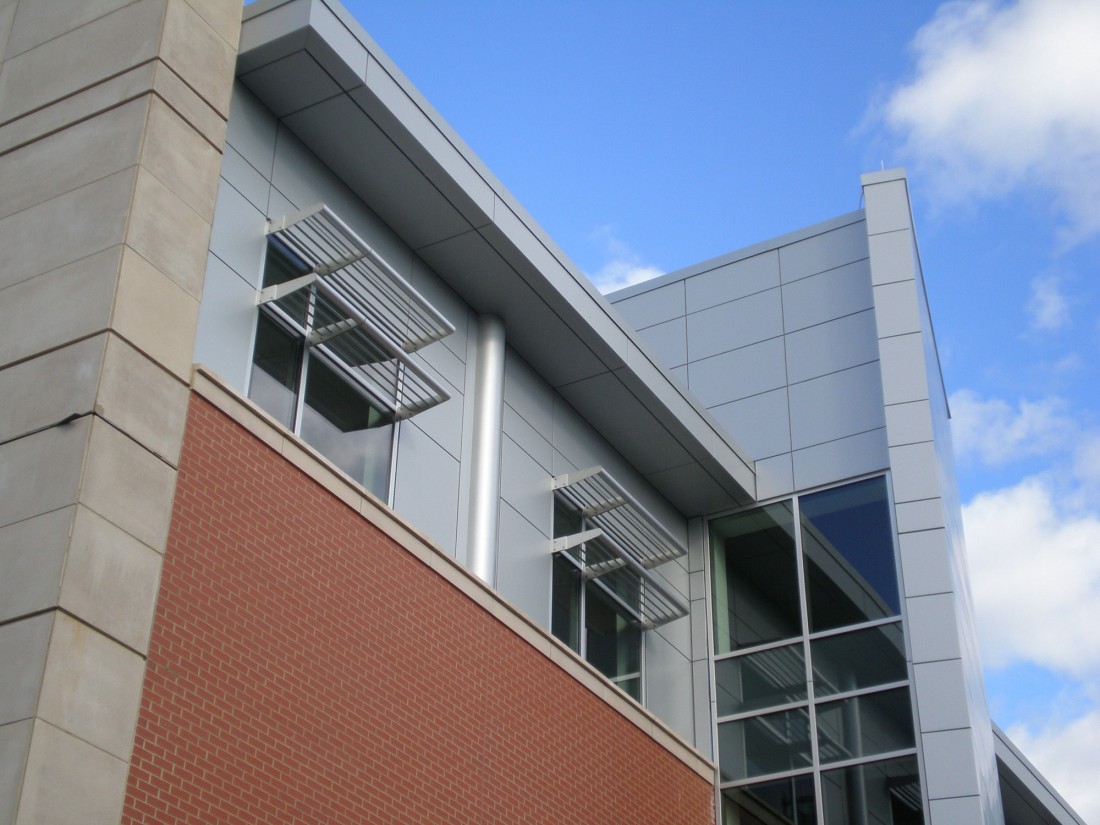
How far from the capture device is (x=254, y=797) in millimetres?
10812

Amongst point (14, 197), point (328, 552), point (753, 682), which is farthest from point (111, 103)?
point (753, 682)

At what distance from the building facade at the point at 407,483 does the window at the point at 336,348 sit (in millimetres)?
42

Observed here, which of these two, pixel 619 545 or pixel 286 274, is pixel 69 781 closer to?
pixel 286 274

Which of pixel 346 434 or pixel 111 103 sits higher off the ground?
pixel 111 103

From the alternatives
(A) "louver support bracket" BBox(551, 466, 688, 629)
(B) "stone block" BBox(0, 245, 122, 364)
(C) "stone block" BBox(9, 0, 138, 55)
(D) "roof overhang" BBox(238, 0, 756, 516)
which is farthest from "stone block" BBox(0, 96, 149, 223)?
(A) "louver support bracket" BBox(551, 466, 688, 629)

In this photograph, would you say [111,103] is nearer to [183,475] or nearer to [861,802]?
[183,475]

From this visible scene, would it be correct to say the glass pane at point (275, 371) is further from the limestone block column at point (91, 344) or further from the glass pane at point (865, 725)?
the glass pane at point (865, 725)

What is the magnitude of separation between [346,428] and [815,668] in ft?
24.8

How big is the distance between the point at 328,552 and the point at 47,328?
9.85ft

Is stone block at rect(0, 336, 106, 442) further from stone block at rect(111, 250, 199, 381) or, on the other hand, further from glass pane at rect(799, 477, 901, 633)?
glass pane at rect(799, 477, 901, 633)

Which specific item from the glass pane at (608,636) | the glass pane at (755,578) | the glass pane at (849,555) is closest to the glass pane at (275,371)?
the glass pane at (608,636)

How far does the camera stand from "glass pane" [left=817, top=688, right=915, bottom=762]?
1795cm

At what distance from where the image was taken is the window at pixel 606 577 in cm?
1783

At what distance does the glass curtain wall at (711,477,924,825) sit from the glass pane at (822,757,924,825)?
0.04 ft
